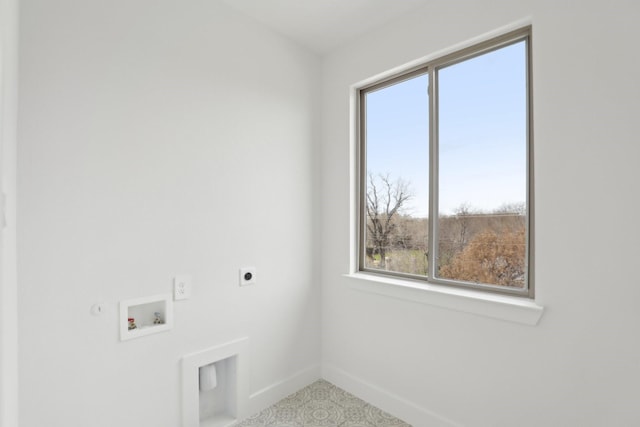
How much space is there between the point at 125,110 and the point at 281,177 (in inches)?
38.6

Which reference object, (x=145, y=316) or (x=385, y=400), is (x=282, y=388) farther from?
(x=145, y=316)

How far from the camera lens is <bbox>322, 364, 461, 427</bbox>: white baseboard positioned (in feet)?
6.11

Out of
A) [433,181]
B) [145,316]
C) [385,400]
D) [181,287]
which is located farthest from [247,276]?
[433,181]

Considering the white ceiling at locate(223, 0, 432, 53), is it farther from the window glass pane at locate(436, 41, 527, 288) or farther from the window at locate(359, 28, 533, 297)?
the window glass pane at locate(436, 41, 527, 288)

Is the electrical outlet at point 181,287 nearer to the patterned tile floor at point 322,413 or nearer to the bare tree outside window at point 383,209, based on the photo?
the patterned tile floor at point 322,413

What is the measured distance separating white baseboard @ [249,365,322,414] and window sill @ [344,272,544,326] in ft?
2.43

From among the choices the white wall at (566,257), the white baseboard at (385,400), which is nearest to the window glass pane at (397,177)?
the white wall at (566,257)

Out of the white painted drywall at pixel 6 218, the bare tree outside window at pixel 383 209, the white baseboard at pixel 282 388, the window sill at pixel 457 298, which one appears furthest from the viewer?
the bare tree outside window at pixel 383 209

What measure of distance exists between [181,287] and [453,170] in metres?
1.66

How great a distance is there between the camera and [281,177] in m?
2.24

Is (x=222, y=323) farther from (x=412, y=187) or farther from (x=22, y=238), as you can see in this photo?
(x=412, y=187)

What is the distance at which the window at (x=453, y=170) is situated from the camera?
1675 millimetres

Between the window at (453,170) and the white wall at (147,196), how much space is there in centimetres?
59

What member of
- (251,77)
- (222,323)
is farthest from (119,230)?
(251,77)
